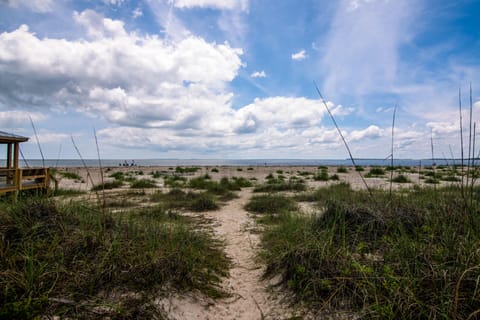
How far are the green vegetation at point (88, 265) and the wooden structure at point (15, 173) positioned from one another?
7303mm

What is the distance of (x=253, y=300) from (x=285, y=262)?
656 millimetres

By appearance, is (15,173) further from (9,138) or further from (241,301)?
(241,301)

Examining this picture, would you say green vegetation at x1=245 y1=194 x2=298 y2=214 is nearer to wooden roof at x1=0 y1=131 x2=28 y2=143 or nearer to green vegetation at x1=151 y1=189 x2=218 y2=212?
green vegetation at x1=151 y1=189 x2=218 y2=212

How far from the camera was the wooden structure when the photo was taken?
955 centimetres

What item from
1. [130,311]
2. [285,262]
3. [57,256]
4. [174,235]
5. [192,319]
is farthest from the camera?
[174,235]

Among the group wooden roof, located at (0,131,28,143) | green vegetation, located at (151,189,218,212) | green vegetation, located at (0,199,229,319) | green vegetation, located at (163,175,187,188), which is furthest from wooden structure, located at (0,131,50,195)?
green vegetation, located at (0,199,229,319)

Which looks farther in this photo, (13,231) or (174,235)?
(174,235)

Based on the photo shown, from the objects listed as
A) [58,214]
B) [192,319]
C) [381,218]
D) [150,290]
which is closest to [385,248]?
[381,218]

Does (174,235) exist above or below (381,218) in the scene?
below

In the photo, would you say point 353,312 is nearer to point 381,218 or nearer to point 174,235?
point 381,218

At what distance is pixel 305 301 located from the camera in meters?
2.86

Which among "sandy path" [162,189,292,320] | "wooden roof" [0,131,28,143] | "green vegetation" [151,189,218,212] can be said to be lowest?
"sandy path" [162,189,292,320]

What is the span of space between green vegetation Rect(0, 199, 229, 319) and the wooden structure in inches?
288

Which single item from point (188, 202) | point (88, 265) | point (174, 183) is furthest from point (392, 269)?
point (174, 183)
